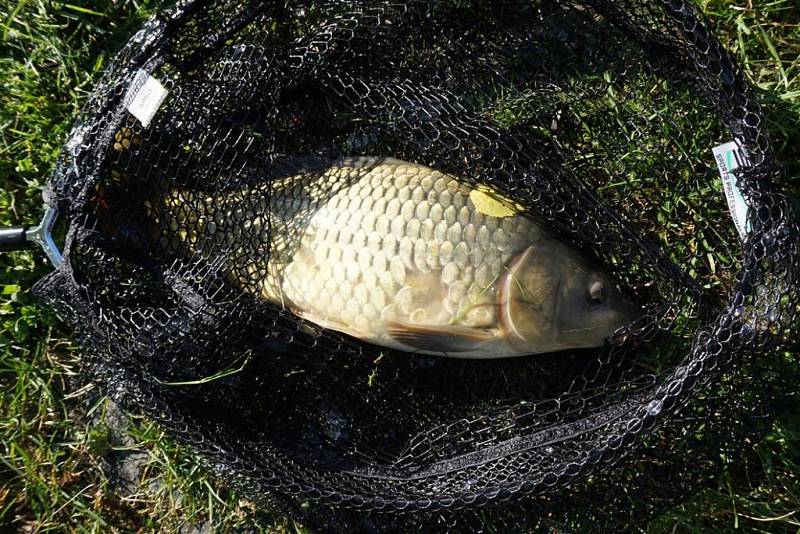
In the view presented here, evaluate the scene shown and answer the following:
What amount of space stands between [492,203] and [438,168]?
19cm

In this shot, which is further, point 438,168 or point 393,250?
point 438,168

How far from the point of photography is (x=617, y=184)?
181cm

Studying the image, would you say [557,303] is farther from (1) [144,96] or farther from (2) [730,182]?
(1) [144,96]

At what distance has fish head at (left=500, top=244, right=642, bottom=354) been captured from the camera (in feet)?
5.42

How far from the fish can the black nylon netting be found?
46 mm

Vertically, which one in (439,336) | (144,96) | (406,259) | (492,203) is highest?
(144,96)

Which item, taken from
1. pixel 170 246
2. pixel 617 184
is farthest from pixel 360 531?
pixel 617 184

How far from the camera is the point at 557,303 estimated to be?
1677 millimetres

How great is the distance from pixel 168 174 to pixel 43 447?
1.03m

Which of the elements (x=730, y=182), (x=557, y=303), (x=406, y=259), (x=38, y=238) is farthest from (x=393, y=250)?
(x=38, y=238)

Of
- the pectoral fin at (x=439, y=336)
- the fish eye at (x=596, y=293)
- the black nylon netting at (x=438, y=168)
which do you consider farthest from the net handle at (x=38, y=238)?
the fish eye at (x=596, y=293)

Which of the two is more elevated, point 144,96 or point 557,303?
point 144,96

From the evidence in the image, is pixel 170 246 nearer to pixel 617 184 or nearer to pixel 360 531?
pixel 360 531

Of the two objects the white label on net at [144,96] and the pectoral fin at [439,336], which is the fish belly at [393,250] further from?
the white label on net at [144,96]
